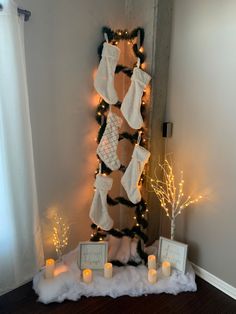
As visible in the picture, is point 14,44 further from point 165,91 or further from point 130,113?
point 165,91

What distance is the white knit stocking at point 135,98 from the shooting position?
2.12 meters

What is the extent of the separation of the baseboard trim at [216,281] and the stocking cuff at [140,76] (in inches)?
61.6

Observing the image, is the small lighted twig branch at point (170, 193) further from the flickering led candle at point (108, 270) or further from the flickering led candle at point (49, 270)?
the flickering led candle at point (49, 270)

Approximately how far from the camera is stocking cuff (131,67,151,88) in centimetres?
212

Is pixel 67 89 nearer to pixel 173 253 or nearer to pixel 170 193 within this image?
pixel 170 193

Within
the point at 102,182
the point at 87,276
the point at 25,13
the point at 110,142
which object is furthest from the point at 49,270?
the point at 25,13

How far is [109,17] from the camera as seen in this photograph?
2309 millimetres

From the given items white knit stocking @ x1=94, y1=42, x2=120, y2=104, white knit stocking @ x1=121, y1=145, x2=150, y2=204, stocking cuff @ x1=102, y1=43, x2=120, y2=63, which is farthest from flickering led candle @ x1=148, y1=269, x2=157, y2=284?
stocking cuff @ x1=102, y1=43, x2=120, y2=63

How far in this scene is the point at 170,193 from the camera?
242 centimetres

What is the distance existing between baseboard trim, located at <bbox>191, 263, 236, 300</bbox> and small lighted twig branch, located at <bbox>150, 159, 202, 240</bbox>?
1.18ft

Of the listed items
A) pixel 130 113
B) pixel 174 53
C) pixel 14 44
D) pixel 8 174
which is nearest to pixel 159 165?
pixel 130 113

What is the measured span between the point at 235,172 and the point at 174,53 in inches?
41.7

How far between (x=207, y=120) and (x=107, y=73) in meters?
0.83

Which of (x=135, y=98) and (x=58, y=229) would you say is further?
(x=58, y=229)
